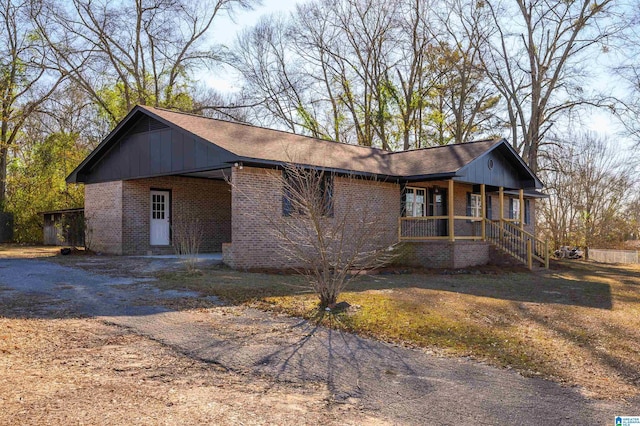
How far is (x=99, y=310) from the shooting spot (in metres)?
8.65

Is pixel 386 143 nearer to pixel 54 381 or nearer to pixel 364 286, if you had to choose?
pixel 364 286

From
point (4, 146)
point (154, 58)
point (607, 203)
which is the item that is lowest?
point (607, 203)

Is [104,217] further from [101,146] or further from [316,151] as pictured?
[316,151]

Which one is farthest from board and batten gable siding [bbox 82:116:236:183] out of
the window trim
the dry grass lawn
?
the window trim

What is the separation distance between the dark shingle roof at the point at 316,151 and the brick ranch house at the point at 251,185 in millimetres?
69

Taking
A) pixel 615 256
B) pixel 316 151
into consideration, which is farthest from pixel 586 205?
pixel 316 151

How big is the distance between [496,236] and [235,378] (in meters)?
17.7

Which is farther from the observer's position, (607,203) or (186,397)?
(607,203)

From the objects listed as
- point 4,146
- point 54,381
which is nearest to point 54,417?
point 54,381

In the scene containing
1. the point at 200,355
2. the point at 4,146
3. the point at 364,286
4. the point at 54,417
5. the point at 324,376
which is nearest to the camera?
the point at 54,417

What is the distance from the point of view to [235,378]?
18.4 ft

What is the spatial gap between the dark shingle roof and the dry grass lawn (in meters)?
3.80

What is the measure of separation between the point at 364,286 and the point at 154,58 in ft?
88.1

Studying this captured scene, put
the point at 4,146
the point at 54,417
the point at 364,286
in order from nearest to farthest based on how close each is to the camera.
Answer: the point at 54,417, the point at 364,286, the point at 4,146
